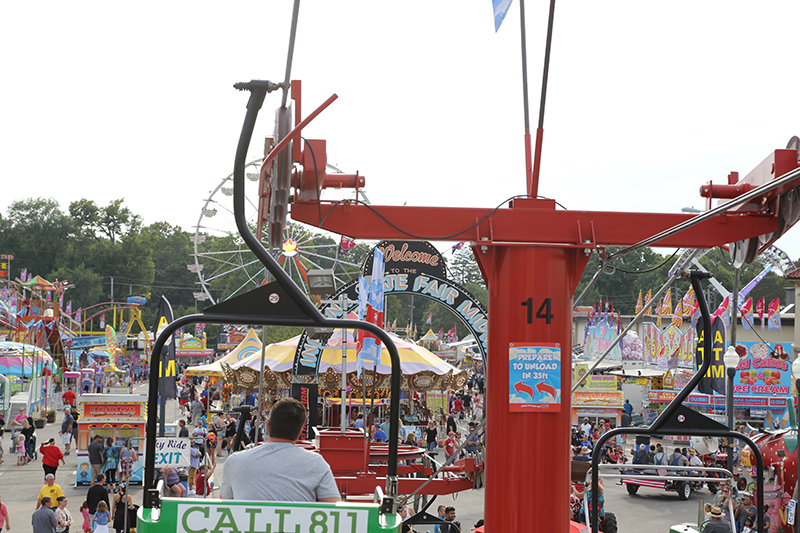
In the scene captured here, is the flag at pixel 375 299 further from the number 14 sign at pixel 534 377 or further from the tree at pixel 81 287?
the tree at pixel 81 287

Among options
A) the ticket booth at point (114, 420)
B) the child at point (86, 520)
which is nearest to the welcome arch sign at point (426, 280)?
the child at point (86, 520)

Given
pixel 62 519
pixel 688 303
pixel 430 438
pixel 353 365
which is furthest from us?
pixel 688 303

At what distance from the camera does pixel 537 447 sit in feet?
17.6

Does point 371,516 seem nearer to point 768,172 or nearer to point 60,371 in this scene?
point 768,172

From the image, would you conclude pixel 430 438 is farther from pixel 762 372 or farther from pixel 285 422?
pixel 285 422

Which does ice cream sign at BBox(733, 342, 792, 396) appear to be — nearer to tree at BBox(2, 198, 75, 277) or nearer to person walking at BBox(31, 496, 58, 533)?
person walking at BBox(31, 496, 58, 533)

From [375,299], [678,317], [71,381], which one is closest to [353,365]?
[375,299]

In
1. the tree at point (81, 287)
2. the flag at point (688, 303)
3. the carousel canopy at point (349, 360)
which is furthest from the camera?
the tree at point (81, 287)

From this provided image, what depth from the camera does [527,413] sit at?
5383 millimetres

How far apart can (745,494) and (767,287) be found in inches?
2671

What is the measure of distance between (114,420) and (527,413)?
13459mm

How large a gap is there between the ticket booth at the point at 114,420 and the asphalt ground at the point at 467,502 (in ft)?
3.43

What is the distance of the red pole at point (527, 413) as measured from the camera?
5.38 m

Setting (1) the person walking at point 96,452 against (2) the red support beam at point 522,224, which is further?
(1) the person walking at point 96,452
